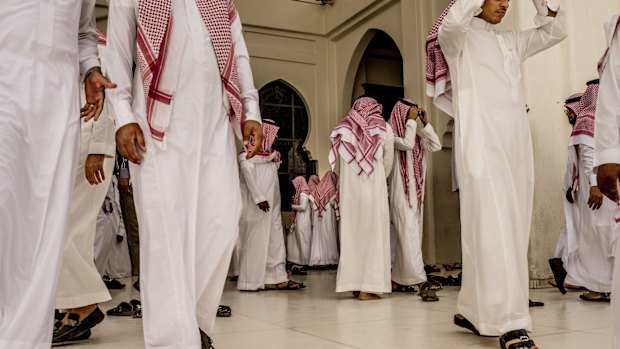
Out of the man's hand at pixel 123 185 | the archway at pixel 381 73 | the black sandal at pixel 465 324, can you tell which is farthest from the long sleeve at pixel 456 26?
the archway at pixel 381 73

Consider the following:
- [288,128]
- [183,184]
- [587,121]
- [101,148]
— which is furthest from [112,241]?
[288,128]

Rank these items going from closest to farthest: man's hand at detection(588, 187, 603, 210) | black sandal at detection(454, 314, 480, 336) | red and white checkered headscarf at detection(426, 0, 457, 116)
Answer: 1. black sandal at detection(454, 314, 480, 336)
2. red and white checkered headscarf at detection(426, 0, 457, 116)
3. man's hand at detection(588, 187, 603, 210)

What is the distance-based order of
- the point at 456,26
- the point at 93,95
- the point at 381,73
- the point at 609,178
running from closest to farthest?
the point at 609,178, the point at 93,95, the point at 456,26, the point at 381,73

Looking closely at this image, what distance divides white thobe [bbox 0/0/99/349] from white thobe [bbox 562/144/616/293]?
4.09 m

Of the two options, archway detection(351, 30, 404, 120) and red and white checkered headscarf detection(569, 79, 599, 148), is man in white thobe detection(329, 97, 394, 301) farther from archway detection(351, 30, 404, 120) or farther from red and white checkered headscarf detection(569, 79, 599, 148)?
archway detection(351, 30, 404, 120)

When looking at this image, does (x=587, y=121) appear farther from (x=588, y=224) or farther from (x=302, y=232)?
(x=302, y=232)

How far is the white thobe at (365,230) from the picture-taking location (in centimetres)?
498

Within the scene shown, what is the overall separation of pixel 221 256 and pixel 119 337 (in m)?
1.22

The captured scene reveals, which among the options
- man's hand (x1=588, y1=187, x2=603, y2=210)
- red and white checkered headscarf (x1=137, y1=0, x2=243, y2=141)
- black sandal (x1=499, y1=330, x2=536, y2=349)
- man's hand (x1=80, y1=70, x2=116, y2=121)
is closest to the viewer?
man's hand (x1=80, y1=70, x2=116, y2=121)

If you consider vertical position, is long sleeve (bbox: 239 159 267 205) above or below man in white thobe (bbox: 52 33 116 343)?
above

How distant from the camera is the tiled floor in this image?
2828mm

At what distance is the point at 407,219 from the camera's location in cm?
554

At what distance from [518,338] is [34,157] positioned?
2.01 meters

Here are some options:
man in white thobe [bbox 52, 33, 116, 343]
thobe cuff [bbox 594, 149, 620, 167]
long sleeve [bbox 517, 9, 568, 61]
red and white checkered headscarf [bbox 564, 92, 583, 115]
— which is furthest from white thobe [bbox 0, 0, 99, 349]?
red and white checkered headscarf [bbox 564, 92, 583, 115]
